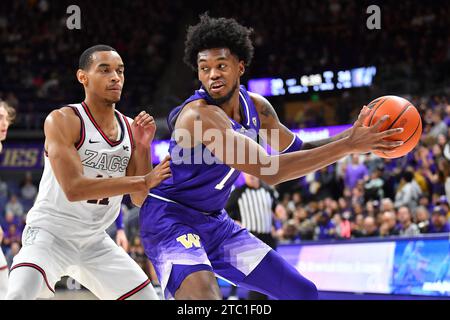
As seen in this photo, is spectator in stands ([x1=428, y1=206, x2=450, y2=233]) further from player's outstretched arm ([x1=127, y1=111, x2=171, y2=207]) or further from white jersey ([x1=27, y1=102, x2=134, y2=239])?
white jersey ([x1=27, y1=102, x2=134, y2=239])

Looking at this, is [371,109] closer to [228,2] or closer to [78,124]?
[78,124]

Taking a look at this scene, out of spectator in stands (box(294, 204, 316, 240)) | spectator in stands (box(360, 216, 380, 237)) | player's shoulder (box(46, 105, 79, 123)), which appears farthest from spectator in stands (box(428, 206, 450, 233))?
player's shoulder (box(46, 105, 79, 123))

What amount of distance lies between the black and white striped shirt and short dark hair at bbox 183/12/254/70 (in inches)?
148

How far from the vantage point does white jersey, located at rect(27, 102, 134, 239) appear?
4137 millimetres

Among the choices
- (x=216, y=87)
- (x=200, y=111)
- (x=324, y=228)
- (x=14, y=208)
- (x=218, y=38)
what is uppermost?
(x=218, y=38)

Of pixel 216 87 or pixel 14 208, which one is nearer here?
pixel 216 87

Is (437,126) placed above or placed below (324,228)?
above

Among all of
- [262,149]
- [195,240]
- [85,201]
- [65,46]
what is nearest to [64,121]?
[85,201]

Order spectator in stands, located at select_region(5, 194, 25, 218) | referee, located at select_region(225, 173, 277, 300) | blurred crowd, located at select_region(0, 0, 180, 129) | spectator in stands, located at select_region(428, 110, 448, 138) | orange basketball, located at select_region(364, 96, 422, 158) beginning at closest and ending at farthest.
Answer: orange basketball, located at select_region(364, 96, 422, 158) → referee, located at select_region(225, 173, 277, 300) → spectator in stands, located at select_region(428, 110, 448, 138) → spectator in stands, located at select_region(5, 194, 25, 218) → blurred crowd, located at select_region(0, 0, 180, 129)

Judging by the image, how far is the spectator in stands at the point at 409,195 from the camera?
32.9 feet

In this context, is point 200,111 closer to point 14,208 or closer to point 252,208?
point 252,208

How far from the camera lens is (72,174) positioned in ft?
12.8

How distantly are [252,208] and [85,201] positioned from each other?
389 cm
